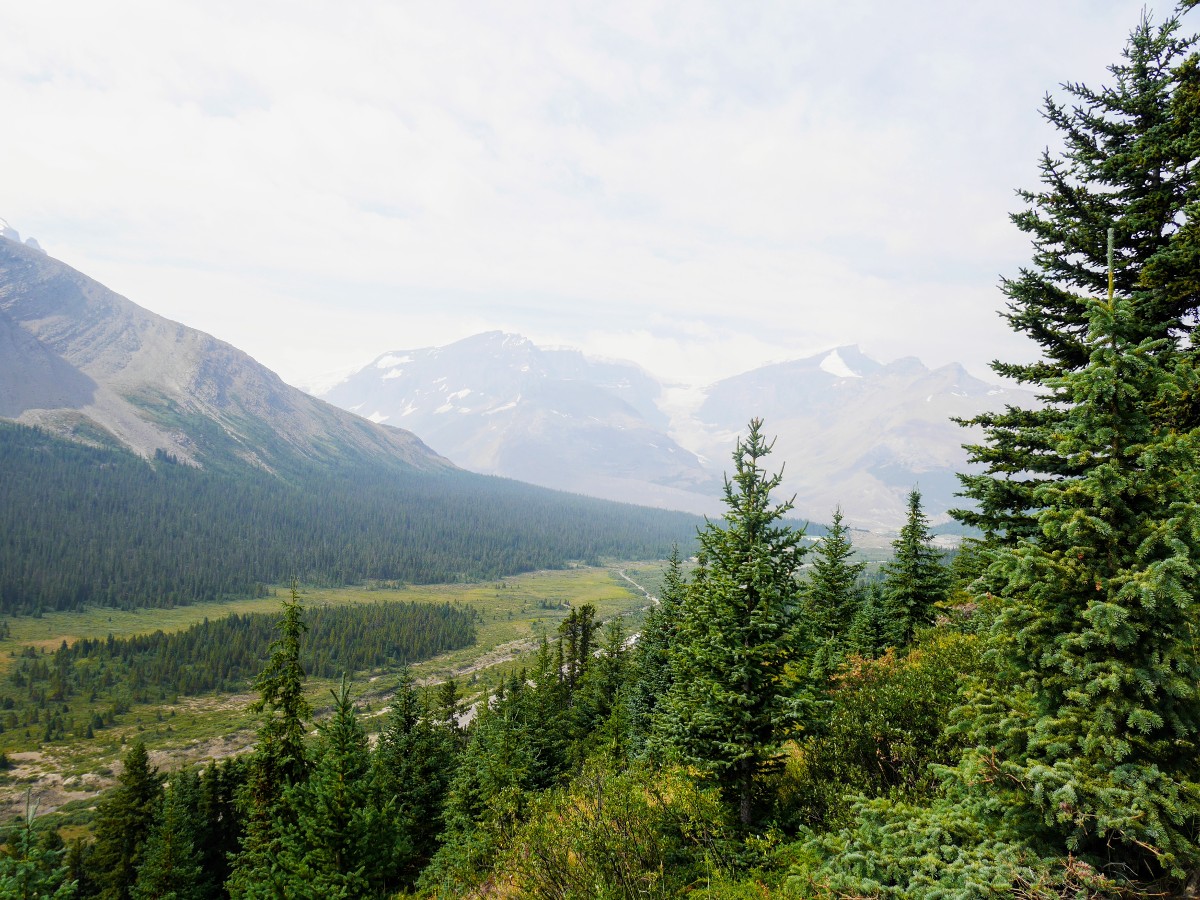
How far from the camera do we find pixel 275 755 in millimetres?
20578

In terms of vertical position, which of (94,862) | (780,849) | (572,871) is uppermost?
(780,849)

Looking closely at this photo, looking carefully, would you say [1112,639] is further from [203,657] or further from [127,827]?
[203,657]

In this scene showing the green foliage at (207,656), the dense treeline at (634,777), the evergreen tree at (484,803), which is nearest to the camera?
the dense treeline at (634,777)

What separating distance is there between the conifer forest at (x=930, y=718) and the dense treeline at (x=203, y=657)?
59.4m

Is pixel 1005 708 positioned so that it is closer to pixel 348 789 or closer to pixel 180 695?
pixel 348 789

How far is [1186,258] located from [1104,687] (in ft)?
37.8

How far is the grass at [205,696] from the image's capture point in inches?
2489

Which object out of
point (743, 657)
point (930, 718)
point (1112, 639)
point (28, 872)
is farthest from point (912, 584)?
point (28, 872)

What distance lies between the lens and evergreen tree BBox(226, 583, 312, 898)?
20100 millimetres

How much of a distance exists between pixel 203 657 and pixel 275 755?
345ft

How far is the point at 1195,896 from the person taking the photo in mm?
6289

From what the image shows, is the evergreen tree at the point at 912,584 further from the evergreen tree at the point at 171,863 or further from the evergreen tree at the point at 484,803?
the evergreen tree at the point at 171,863

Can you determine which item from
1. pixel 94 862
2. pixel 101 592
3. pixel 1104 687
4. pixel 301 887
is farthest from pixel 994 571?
pixel 101 592

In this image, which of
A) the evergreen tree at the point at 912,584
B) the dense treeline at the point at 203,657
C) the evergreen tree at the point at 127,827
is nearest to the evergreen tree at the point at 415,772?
the evergreen tree at the point at 127,827
